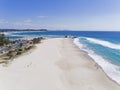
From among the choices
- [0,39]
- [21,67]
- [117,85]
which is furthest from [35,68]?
[0,39]

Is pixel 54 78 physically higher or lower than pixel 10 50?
higher

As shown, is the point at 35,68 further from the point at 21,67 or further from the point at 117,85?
the point at 117,85

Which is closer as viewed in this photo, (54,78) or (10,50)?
(54,78)

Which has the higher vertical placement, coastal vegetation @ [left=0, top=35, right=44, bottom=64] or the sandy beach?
the sandy beach

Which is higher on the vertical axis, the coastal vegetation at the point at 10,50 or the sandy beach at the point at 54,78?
the sandy beach at the point at 54,78

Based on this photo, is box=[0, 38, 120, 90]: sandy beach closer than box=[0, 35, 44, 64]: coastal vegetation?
Yes

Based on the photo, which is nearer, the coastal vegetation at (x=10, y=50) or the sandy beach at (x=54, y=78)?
the sandy beach at (x=54, y=78)

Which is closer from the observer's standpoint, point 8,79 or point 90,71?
point 8,79

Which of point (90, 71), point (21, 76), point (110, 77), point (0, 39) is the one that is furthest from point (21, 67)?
point (0, 39)

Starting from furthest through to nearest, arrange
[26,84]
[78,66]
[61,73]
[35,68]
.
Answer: [78,66], [35,68], [61,73], [26,84]

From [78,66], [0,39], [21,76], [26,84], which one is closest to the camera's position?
[26,84]
